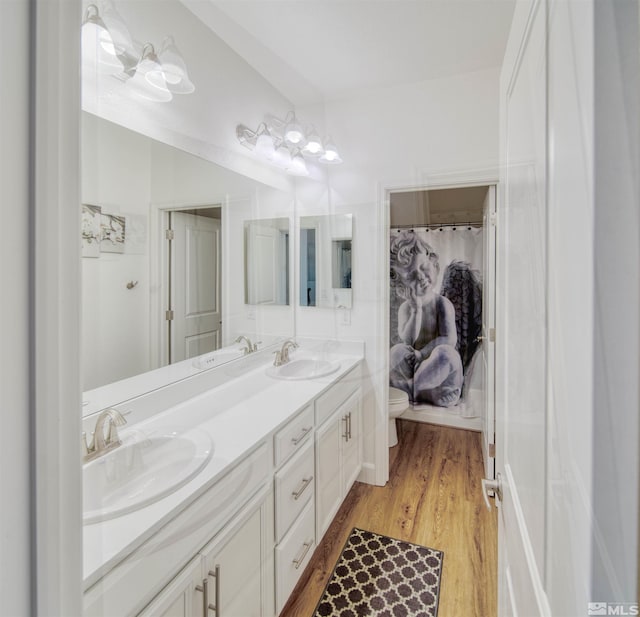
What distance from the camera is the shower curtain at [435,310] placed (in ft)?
9.43

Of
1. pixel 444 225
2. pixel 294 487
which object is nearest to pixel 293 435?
pixel 294 487

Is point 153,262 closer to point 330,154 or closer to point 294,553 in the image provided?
point 294,553

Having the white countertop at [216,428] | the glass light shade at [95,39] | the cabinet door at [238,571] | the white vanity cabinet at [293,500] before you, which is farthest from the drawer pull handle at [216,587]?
the glass light shade at [95,39]

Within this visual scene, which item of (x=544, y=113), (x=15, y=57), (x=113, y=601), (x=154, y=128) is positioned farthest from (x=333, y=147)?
(x=113, y=601)

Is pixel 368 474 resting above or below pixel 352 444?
below

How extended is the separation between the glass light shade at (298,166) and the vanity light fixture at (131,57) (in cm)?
80

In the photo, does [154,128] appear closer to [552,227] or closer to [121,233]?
[121,233]

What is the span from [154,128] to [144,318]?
2.24 feet

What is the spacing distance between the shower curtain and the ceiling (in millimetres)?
1200

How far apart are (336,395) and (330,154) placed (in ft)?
4.78

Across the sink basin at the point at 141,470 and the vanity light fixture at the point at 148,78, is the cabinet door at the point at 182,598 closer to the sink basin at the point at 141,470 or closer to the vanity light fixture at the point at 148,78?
the sink basin at the point at 141,470

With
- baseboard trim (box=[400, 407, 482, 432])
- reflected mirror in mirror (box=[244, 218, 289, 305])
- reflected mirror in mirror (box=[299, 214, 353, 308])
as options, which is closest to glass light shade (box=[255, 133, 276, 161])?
reflected mirror in mirror (box=[244, 218, 289, 305])

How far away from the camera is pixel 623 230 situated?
0.96ft

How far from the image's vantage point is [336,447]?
1.96 metres
